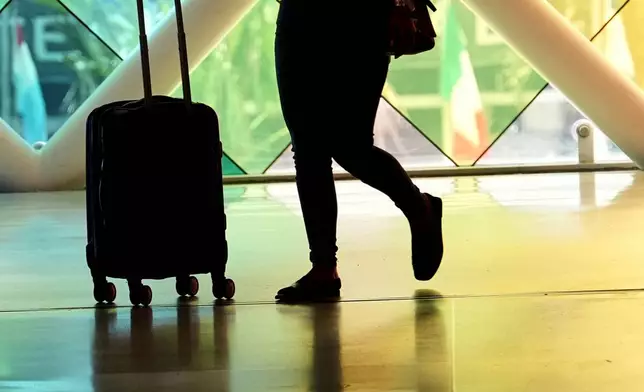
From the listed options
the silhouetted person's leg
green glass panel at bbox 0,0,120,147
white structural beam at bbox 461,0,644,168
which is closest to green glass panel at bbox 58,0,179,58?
green glass panel at bbox 0,0,120,147

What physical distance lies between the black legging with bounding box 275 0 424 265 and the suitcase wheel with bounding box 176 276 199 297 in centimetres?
34

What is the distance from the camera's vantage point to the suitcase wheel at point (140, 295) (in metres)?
2.06

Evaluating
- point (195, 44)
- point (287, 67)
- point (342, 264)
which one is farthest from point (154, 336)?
point (195, 44)

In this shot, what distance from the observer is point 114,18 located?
5805mm

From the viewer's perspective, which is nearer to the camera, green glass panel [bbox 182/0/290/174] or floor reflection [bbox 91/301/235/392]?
floor reflection [bbox 91/301/235/392]

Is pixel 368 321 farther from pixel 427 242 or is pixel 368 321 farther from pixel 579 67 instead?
pixel 579 67

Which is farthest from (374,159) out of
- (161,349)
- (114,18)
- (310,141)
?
(114,18)

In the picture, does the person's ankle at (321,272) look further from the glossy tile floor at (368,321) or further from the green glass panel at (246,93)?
the green glass panel at (246,93)

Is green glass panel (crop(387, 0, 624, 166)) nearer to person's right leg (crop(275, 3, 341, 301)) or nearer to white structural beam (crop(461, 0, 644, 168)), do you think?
white structural beam (crop(461, 0, 644, 168))

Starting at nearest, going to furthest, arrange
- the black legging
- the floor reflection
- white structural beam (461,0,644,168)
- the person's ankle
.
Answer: the floor reflection
the black legging
the person's ankle
white structural beam (461,0,644,168)

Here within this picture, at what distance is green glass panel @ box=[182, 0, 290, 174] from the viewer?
5.77 metres

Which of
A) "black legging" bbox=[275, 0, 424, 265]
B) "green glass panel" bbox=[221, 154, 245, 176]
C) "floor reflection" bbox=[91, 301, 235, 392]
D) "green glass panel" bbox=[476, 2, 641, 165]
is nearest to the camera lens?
"floor reflection" bbox=[91, 301, 235, 392]

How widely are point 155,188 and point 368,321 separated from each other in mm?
547

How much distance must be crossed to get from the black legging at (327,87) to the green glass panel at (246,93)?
3745 mm
